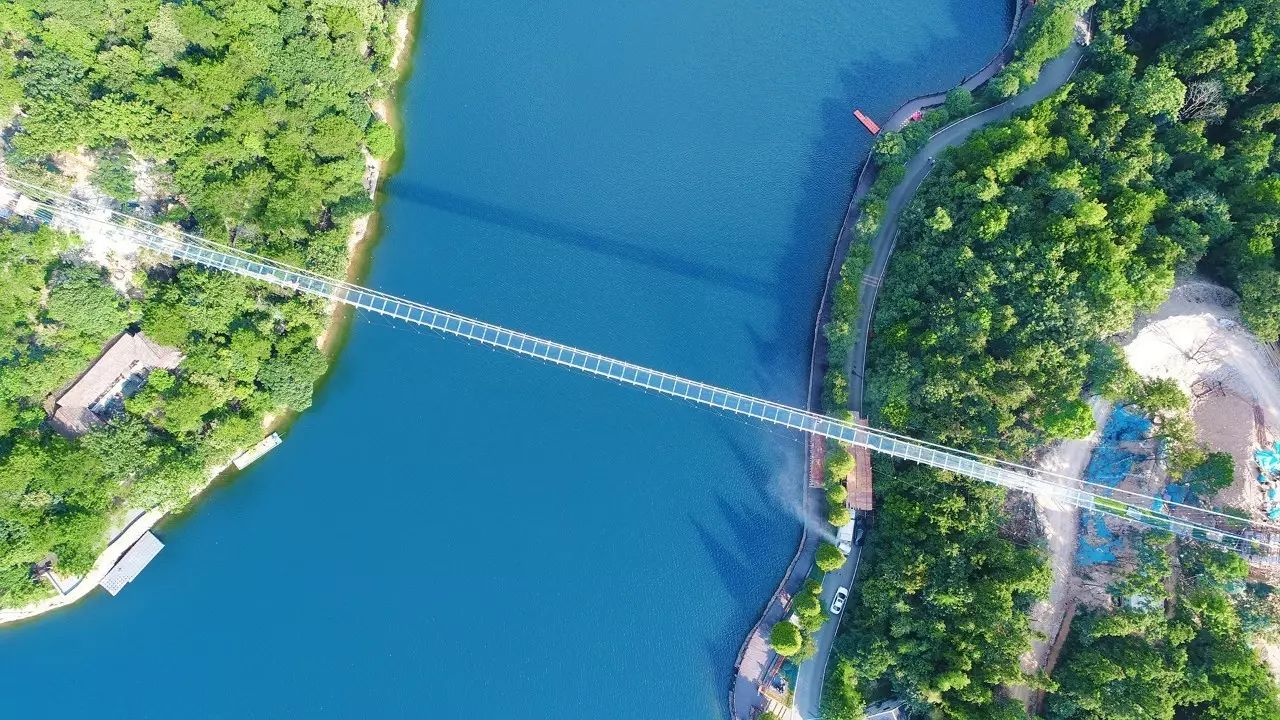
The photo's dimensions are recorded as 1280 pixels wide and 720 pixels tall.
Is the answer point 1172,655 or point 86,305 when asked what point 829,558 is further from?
point 86,305

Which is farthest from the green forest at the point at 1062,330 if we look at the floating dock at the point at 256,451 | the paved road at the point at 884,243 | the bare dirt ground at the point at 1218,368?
the floating dock at the point at 256,451

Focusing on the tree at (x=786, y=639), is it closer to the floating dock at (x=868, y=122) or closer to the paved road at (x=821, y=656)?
the paved road at (x=821, y=656)

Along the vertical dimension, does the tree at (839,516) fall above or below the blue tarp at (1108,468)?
below

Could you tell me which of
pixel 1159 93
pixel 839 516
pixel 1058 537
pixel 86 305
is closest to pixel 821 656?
pixel 839 516

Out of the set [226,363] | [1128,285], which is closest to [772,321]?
[1128,285]

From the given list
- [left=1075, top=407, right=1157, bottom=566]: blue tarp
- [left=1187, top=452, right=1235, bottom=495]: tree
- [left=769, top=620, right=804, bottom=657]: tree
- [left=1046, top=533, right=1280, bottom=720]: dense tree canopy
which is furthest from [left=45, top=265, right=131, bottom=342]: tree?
[left=1187, top=452, right=1235, bottom=495]: tree

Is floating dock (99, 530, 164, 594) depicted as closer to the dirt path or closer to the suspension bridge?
the suspension bridge
